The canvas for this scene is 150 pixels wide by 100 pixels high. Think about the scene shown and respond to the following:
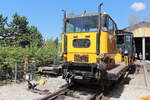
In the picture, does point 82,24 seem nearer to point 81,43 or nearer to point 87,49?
point 81,43

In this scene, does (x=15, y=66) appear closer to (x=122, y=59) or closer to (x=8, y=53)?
(x=8, y=53)

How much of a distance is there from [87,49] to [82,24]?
3.96 feet

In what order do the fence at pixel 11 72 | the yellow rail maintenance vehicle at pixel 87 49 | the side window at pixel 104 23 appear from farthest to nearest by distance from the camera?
the fence at pixel 11 72, the side window at pixel 104 23, the yellow rail maintenance vehicle at pixel 87 49

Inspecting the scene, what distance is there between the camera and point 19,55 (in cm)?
948

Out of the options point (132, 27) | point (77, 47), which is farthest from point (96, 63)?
point (132, 27)

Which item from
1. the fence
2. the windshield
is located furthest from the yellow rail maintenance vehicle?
the fence

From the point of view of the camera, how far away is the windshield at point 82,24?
6.66 meters

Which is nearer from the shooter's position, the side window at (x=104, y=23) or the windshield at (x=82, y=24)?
the side window at (x=104, y=23)

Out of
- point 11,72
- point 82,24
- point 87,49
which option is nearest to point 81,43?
point 87,49

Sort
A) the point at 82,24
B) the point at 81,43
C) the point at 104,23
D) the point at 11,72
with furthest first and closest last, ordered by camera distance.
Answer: the point at 11,72
the point at 82,24
the point at 81,43
the point at 104,23

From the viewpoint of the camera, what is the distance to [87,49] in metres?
6.57

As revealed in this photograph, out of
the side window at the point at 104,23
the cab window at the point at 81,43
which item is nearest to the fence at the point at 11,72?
the cab window at the point at 81,43

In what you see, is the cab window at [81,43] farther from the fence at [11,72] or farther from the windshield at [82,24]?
the fence at [11,72]

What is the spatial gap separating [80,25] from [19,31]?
1289 inches
